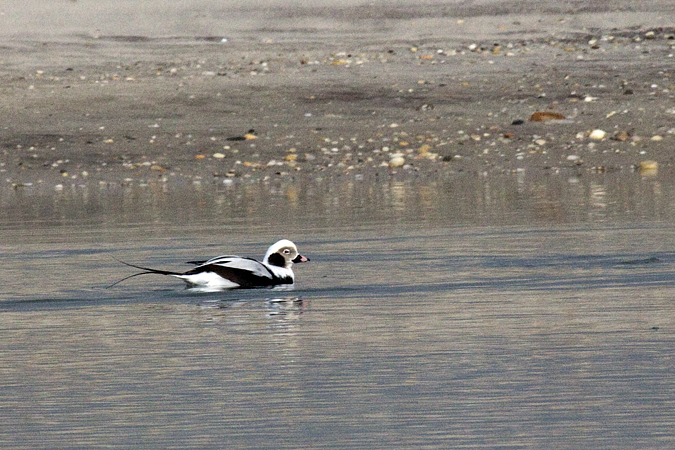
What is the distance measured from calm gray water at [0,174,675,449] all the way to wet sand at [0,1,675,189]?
16.1 ft

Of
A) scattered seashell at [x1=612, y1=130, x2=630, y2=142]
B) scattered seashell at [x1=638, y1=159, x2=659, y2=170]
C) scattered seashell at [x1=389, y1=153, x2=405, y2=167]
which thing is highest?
scattered seashell at [x1=612, y1=130, x2=630, y2=142]

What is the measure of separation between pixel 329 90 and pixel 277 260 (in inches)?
445

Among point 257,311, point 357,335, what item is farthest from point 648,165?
point 357,335

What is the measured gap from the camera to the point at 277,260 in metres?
9.38

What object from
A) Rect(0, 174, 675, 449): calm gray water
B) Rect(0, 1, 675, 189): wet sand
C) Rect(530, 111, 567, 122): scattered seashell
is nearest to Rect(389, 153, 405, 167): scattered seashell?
Rect(0, 1, 675, 189): wet sand

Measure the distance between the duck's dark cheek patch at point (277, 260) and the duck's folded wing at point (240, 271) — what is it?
170mm

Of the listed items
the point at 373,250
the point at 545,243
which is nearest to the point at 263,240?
the point at 373,250

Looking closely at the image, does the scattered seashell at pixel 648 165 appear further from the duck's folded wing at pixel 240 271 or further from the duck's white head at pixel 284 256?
the duck's folded wing at pixel 240 271

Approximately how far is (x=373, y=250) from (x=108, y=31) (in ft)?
50.6

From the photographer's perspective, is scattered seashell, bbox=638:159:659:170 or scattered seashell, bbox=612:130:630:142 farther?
scattered seashell, bbox=612:130:630:142

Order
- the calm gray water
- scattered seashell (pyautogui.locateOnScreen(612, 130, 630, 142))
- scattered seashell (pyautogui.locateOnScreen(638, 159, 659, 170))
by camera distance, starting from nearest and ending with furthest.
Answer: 1. the calm gray water
2. scattered seashell (pyautogui.locateOnScreen(638, 159, 659, 170))
3. scattered seashell (pyautogui.locateOnScreen(612, 130, 630, 142))

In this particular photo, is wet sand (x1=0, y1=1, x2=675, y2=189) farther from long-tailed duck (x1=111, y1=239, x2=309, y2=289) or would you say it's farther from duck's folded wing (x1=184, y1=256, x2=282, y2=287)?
duck's folded wing (x1=184, y1=256, x2=282, y2=287)

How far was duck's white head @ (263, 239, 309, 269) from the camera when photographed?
9359mm

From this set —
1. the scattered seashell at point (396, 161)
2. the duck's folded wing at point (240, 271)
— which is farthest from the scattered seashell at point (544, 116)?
the duck's folded wing at point (240, 271)
